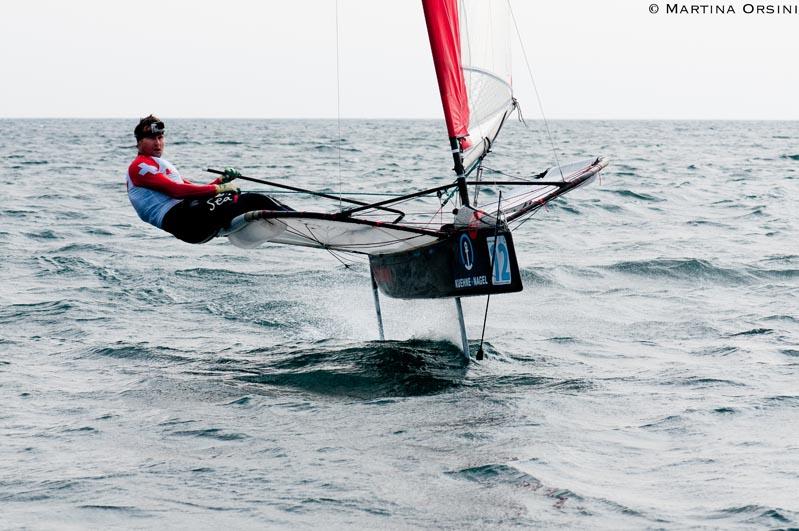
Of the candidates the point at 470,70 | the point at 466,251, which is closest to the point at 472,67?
the point at 470,70

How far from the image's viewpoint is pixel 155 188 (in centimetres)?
614

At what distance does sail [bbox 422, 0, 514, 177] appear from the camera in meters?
6.50

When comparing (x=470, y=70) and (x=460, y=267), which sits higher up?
(x=470, y=70)

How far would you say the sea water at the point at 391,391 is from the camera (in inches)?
160

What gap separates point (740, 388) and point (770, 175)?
19.1m

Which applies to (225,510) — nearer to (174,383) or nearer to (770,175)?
(174,383)

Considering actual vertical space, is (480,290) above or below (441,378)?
above

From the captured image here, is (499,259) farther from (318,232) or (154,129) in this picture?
(154,129)

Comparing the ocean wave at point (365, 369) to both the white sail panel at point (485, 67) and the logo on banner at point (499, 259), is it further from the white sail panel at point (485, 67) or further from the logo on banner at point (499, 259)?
the white sail panel at point (485, 67)

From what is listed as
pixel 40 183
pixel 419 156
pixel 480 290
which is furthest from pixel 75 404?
pixel 419 156

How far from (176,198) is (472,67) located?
2.40m

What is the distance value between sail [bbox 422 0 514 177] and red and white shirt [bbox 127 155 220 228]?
1626 mm

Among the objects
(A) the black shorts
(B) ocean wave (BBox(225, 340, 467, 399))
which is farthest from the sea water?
(A) the black shorts

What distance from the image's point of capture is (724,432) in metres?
4.93
